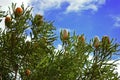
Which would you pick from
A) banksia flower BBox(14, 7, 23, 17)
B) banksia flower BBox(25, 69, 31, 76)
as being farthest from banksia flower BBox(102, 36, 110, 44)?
banksia flower BBox(14, 7, 23, 17)

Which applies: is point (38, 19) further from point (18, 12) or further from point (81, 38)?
point (81, 38)

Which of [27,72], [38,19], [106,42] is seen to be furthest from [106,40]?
[27,72]

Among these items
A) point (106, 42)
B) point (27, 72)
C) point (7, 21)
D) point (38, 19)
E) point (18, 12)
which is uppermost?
point (18, 12)

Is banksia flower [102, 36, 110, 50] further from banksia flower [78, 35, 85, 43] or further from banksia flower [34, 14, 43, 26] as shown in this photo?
banksia flower [34, 14, 43, 26]

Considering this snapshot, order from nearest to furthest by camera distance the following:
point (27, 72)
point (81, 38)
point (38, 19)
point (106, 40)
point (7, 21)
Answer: point (27, 72) < point (106, 40) < point (7, 21) < point (81, 38) < point (38, 19)

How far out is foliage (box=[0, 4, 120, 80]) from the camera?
1569 centimetres

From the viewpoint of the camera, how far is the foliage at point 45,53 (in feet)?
51.5

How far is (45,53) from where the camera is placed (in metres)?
17.5

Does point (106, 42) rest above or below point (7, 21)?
below

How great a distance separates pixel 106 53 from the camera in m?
17.0

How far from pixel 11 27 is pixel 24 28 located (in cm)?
64

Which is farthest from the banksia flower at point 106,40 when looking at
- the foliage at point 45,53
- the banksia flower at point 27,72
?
the banksia flower at point 27,72

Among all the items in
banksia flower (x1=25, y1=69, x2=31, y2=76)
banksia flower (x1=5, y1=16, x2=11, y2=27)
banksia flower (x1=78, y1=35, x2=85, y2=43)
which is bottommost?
banksia flower (x1=25, y1=69, x2=31, y2=76)

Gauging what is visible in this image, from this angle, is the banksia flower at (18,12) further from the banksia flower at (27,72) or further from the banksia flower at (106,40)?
the banksia flower at (106,40)
